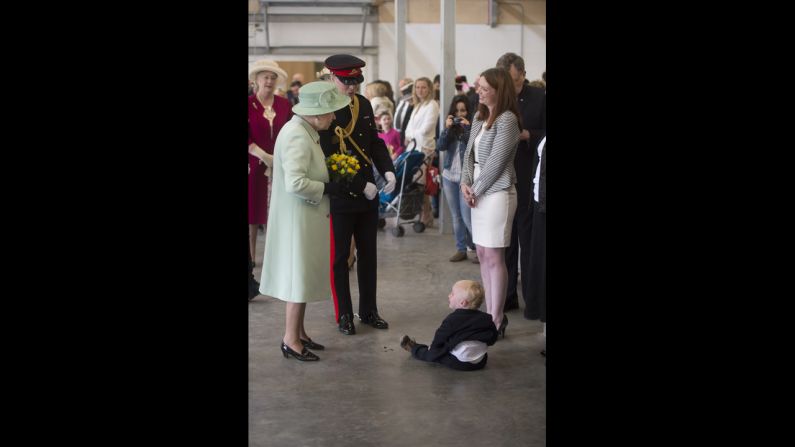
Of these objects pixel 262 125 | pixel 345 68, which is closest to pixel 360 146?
pixel 345 68

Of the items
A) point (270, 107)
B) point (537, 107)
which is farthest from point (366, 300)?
point (270, 107)

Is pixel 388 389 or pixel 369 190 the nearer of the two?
pixel 388 389

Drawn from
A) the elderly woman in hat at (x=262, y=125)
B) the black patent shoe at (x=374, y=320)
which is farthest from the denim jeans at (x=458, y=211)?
the black patent shoe at (x=374, y=320)

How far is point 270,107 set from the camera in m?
6.79

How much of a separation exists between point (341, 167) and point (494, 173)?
0.84m

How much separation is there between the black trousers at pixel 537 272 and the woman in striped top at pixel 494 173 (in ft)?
0.62

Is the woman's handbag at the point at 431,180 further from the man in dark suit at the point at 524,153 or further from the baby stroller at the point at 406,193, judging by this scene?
the man in dark suit at the point at 524,153

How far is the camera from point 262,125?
669cm

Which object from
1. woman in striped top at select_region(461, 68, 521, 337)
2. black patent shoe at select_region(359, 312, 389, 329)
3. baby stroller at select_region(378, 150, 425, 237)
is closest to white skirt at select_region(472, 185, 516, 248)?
woman in striped top at select_region(461, 68, 521, 337)

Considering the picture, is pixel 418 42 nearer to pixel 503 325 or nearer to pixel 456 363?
pixel 503 325

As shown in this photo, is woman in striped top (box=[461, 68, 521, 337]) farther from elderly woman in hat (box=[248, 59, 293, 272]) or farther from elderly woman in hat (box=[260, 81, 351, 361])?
elderly woman in hat (box=[248, 59, 293, 272])

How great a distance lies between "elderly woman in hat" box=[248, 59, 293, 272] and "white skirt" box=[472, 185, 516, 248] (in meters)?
2.22
